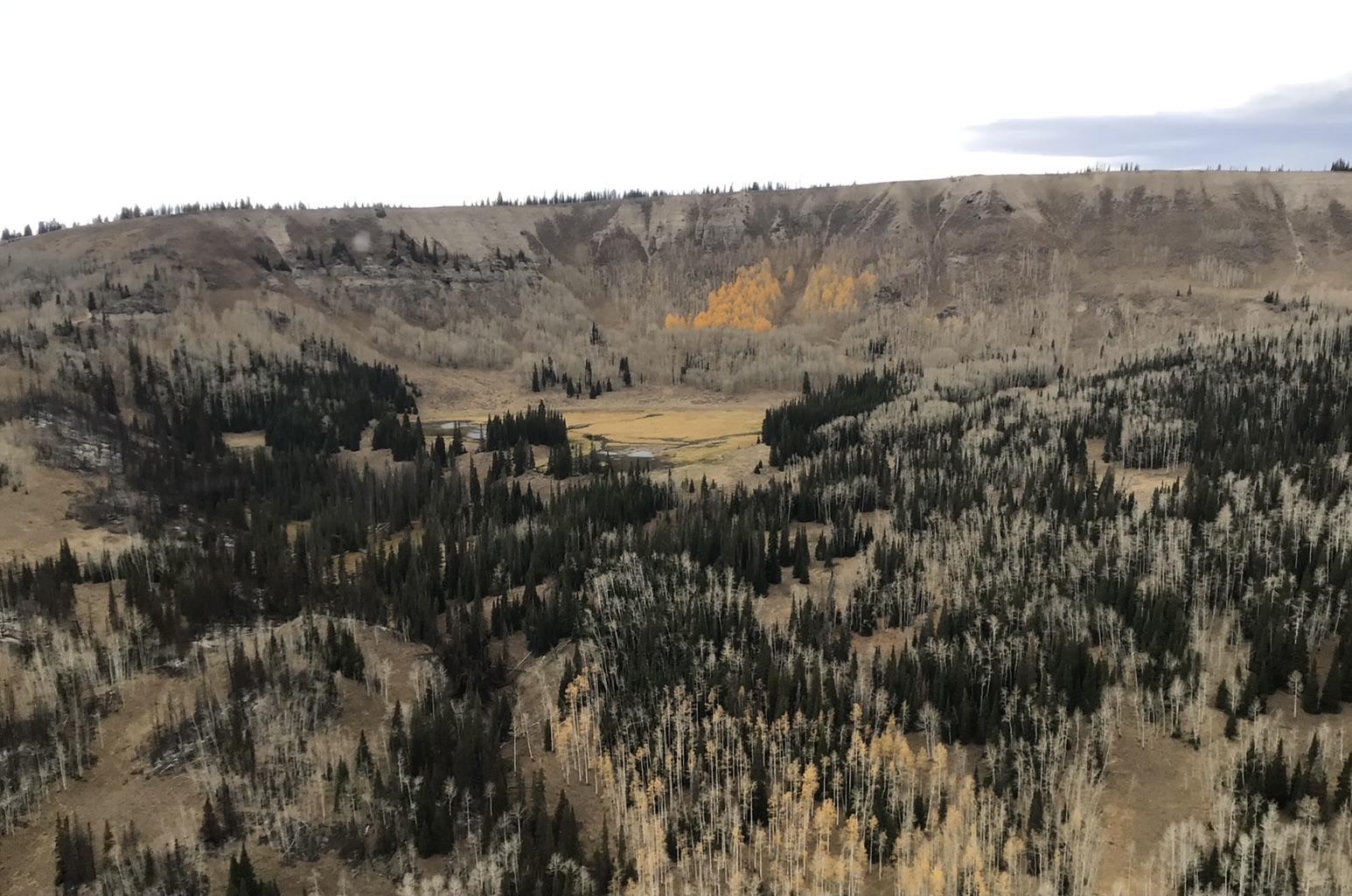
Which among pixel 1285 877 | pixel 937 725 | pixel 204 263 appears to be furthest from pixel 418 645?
pixel 204 263

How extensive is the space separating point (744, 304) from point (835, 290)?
18.4 m

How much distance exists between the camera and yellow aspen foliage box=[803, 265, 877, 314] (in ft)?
577

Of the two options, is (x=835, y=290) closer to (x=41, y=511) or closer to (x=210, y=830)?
(x=41, y=511)

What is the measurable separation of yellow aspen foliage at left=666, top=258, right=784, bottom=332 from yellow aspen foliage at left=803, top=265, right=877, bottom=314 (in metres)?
6.89

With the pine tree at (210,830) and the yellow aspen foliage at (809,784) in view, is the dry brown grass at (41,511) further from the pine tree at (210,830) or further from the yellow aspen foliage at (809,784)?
the yellow aspen foliage at (809,784)

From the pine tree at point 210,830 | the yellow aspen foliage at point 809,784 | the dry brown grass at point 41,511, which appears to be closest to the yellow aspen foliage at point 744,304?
the dry brown grass at point 41,511

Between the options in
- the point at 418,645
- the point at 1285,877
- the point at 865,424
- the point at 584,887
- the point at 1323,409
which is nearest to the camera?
the point at 1285,877

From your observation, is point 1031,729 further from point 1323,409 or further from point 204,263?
point 204,263

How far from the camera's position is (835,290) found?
179250 millimetres

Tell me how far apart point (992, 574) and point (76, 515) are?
226ft

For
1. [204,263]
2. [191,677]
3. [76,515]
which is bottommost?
[191,677]

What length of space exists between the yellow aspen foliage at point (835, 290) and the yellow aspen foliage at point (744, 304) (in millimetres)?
6893

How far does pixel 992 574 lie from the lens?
189 ft

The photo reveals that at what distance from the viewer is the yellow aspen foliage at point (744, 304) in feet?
575
